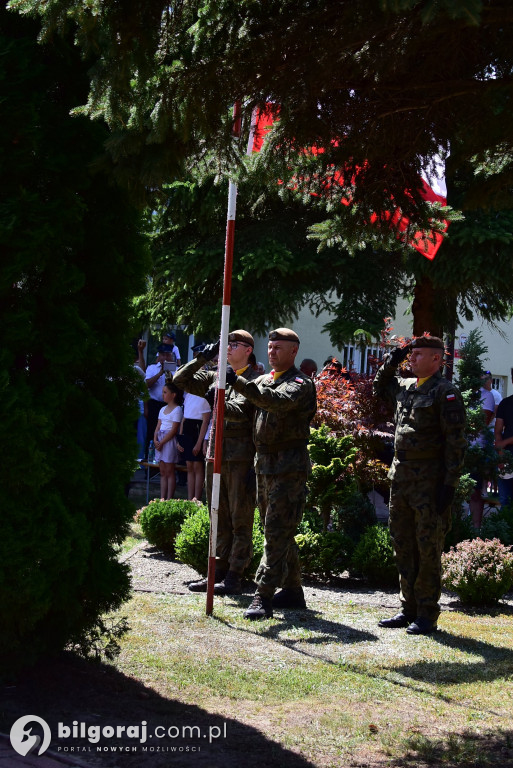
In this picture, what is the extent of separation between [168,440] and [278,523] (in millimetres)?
5886

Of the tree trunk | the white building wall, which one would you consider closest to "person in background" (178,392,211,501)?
the tree trunk

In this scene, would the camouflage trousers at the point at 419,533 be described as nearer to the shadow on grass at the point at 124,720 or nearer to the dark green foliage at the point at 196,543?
the dark green foliage at the point at 196,543

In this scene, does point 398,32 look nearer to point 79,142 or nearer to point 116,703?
point 79,142

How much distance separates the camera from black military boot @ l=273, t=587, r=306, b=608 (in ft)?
25.8

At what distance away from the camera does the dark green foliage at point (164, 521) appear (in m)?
10.2

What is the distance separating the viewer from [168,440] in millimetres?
13148

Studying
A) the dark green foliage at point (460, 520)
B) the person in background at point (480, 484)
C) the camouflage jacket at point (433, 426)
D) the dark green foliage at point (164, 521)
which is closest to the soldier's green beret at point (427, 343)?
the camouflage jacket at point (433, 426)

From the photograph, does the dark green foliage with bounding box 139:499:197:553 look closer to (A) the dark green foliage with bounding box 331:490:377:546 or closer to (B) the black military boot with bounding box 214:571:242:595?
(A) the dark green foliage with bounding box 331:490:377:546

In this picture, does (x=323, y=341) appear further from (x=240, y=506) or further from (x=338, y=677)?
(x=338, y=677)

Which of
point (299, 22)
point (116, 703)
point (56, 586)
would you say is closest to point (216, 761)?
point (116, 703)

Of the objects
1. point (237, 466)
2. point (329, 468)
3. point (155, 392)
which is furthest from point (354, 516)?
point (155, 392)

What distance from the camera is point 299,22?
187 inches

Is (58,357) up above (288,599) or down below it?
above

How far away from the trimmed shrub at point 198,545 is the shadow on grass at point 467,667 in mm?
2462
